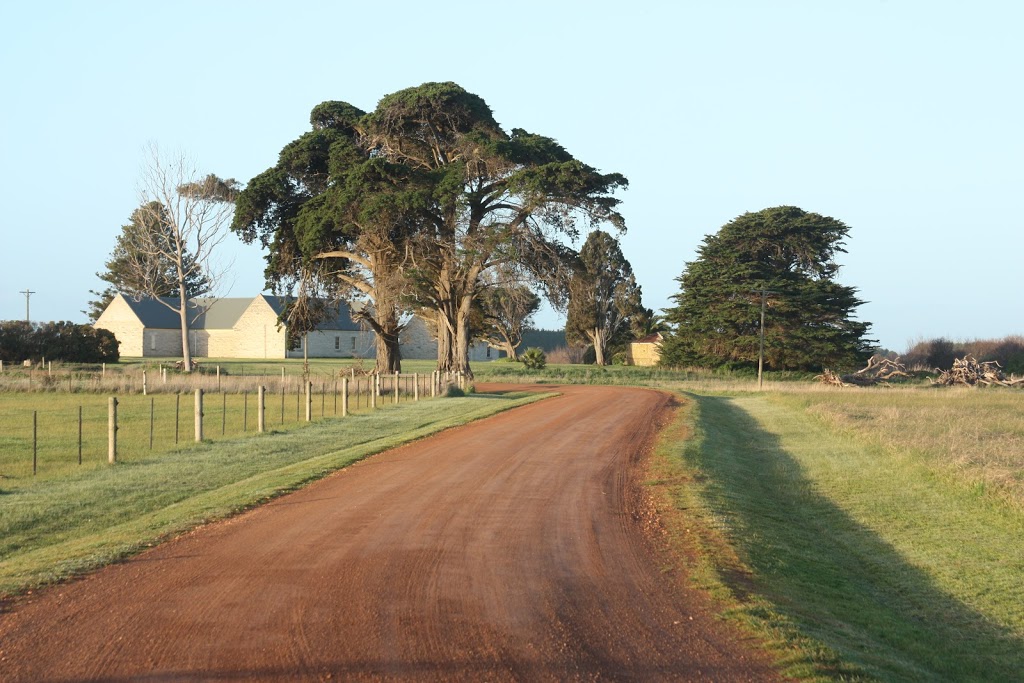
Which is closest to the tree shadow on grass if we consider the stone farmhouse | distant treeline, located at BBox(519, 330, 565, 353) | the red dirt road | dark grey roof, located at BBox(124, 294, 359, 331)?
the red dirt road

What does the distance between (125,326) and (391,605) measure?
321 ft

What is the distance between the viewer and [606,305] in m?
89.4

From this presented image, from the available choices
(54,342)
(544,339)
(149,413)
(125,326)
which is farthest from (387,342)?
(544,339)

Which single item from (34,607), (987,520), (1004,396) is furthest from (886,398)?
(34,607)

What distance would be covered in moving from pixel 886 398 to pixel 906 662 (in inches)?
1445

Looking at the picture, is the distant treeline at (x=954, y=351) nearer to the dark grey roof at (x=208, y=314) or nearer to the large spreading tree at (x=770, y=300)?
the large spreading tree at (x=770, y=300)

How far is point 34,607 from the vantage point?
292 inches

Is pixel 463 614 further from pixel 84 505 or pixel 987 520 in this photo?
pixel 987 520

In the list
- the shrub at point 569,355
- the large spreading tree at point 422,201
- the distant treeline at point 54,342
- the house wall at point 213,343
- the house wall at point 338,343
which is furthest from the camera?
the shrub at point 569,355

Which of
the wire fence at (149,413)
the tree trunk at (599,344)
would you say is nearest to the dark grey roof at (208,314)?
the tree trunk at (599,344)

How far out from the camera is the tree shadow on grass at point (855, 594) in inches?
315

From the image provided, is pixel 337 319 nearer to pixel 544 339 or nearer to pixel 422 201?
pixel 544 339

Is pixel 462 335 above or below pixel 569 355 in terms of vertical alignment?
above

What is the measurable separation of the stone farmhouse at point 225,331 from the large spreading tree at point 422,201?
1722 inches
